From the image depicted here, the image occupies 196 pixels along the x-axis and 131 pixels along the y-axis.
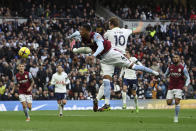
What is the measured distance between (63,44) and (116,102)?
549 cm

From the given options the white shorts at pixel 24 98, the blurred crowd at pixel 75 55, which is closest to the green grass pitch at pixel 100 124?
the white shorts at pixel 24 98

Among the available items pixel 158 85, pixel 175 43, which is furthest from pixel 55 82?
pixel 175 43

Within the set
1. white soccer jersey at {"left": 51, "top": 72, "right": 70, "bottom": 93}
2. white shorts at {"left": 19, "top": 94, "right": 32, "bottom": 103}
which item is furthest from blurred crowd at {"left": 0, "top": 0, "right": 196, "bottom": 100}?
white shorts at {"left": 19, "top": 94, "right": 32, "bottom": 103}

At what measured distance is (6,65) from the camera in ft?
79.8

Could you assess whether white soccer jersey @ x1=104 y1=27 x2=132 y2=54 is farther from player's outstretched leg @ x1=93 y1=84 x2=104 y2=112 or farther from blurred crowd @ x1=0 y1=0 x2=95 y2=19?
blurred crowd @ x1=0 y1=0 x2=95 y2=19

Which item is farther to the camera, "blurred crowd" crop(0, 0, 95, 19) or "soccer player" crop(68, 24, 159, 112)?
"blurred crowd" crop(0, 0, 95, 19)

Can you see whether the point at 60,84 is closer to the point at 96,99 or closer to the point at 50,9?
the point at 96,99

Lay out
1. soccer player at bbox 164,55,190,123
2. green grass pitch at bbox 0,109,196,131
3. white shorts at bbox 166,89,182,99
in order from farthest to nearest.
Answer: soccer player at bbox 164,55,190,123, white shorts at bbox 166,89,182,99, green grass pitch at bbox 0,109,196,131

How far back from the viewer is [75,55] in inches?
1086

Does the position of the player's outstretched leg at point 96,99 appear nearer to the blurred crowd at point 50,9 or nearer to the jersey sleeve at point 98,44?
the jersey sleeve at point 98,44

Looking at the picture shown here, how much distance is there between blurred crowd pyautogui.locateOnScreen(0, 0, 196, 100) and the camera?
82.1 feet

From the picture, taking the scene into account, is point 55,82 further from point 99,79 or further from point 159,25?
point 159,25

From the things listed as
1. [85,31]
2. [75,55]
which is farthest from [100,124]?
[75,55]

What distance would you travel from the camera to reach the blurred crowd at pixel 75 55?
2502 centimetres
